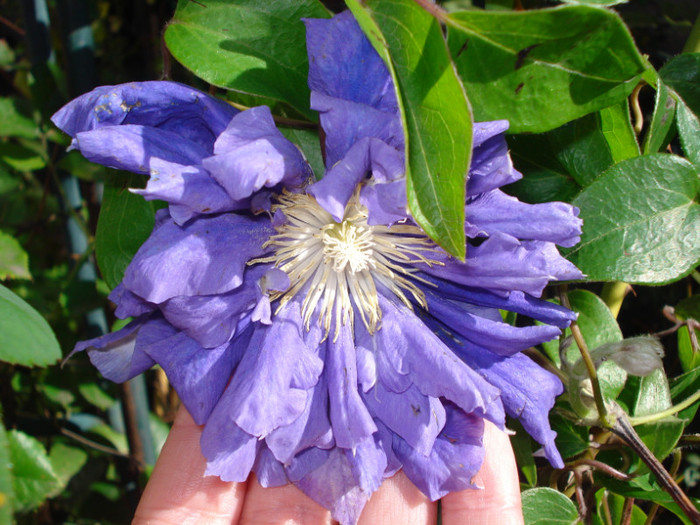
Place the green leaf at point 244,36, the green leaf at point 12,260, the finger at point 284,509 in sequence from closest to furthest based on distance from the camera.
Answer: the green leaf at point 244,36, the finger at point 284,509, the green leaf at point 12,260

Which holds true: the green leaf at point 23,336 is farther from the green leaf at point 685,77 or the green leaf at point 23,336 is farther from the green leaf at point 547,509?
the green leaf at point 685,77

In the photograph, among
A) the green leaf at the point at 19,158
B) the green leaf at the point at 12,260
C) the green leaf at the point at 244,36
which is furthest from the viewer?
the green leaf at the point at 19,158

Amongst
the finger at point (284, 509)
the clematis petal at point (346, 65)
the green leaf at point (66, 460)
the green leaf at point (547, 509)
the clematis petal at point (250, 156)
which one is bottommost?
the green leaf at point (66, 460)

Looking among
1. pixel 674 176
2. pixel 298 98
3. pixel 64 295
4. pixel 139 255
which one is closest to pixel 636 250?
pixel 674 176

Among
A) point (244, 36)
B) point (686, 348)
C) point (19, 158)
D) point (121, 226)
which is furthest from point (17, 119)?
point (686, 348)

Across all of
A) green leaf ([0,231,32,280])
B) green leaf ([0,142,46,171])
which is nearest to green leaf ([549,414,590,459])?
green leaf ([0,231,32,280])

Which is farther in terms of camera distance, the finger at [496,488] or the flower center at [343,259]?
the finger at [496,488]

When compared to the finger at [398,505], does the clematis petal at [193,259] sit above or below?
above

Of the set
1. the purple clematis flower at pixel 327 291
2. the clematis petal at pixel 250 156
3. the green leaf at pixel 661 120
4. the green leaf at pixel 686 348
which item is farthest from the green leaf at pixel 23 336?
the green leaf at pixel 686 348
